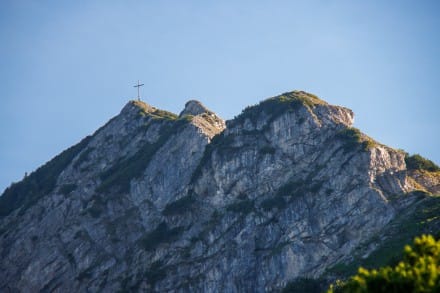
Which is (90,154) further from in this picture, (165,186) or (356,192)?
(356,192)

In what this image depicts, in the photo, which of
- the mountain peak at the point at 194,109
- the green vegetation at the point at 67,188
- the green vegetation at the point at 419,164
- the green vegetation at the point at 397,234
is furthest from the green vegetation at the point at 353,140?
the green vegetation at the point at 67,188

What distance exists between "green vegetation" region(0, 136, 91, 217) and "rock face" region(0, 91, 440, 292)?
3.41ft

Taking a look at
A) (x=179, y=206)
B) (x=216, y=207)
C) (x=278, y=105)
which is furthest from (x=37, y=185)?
(x=278, y=105)

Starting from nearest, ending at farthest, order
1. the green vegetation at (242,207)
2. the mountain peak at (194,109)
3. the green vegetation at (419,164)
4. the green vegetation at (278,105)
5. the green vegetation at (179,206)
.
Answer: the green vegetation at (242,207) → the green vegetation at (419,164) → the green vegetation at (179,206) → the green vegetation at (278,105) → the mountain peak at (194,109)

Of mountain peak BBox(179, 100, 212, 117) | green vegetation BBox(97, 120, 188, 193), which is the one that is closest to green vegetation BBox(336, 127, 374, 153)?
green vegetation BBox(97, 120, 188, 193)

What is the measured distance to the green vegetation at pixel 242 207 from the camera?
12575 centimetres

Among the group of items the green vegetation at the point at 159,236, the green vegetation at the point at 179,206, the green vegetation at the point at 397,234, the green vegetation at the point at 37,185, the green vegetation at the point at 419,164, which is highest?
the green vegetation at the point at 37,185

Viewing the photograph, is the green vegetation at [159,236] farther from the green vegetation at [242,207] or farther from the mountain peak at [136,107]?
the mountain peak at [136,107]

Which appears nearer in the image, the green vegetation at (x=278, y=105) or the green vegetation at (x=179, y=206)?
the green vegetation at (x=179, y=206)

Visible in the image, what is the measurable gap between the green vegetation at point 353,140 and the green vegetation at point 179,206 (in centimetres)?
2800

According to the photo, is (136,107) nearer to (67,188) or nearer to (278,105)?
(67,188)

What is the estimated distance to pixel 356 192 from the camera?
119812mm

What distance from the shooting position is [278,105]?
474ft

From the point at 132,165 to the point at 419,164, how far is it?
5569 cm
